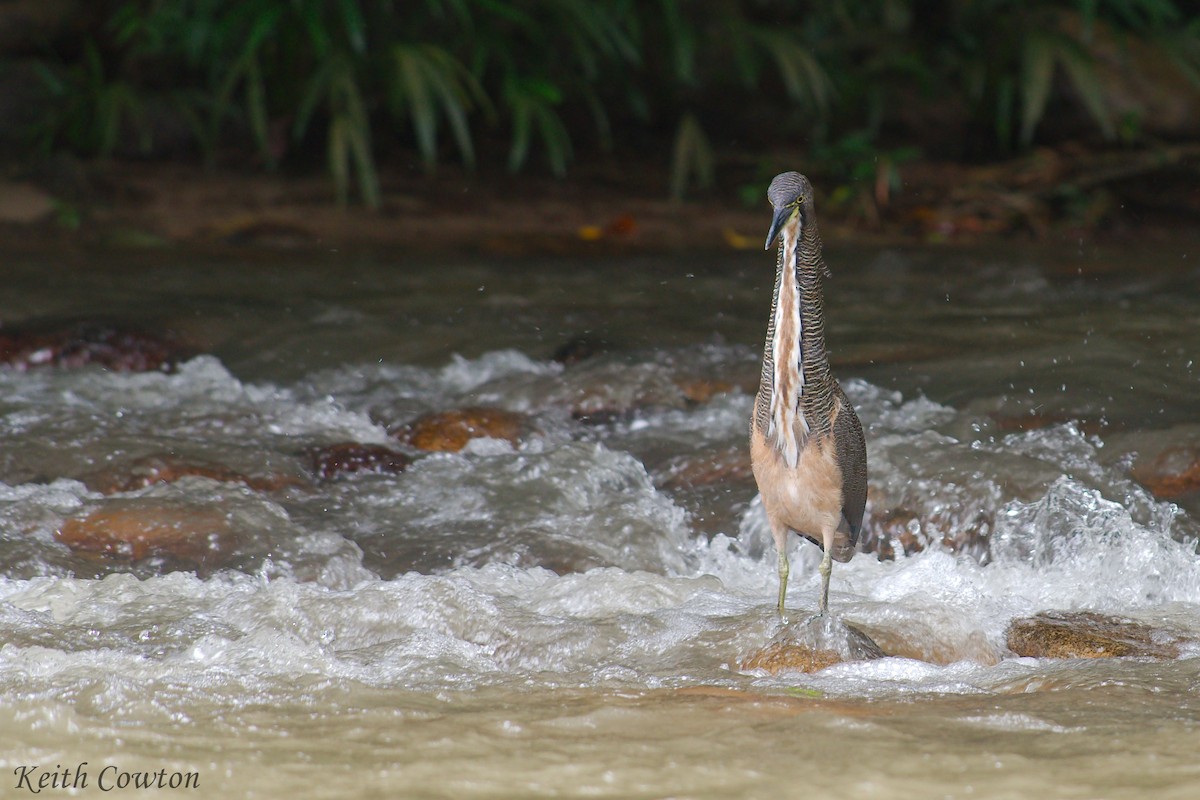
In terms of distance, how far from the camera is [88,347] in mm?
6027

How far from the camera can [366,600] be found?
3641mm

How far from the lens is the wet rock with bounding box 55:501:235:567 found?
13.2ft

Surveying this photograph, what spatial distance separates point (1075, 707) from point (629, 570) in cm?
167

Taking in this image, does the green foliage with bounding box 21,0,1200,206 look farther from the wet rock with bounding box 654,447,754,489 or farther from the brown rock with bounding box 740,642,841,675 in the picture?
the brown rock with bounding box 740,642,841,675

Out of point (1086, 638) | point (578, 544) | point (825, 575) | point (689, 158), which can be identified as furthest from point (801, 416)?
point (689, 158)

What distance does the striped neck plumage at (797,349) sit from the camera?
3.24 m

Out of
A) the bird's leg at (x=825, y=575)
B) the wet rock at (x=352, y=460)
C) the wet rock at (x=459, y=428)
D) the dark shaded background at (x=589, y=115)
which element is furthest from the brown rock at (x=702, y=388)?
the dark shaded background at (x=589, y=115)

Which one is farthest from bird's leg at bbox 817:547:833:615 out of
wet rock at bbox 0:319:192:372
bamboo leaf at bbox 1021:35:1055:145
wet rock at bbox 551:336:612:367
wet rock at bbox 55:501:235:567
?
bamboo leaf at bbox 1021:35:1055:145

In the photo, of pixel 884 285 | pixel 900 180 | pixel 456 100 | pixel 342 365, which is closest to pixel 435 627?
pixel 342 365

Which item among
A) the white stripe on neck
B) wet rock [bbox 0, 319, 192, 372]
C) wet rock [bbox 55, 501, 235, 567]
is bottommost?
wet rock [bbox 55, 501, 235, 567]

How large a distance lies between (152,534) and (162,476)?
19.9 inches

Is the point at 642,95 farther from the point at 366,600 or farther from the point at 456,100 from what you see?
the point at 366,600

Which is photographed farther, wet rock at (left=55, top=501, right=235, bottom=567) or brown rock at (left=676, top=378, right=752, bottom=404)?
brown rock at (left=676, top=378, right=752, bottom=404)

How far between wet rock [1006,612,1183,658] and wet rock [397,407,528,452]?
2292 mm
